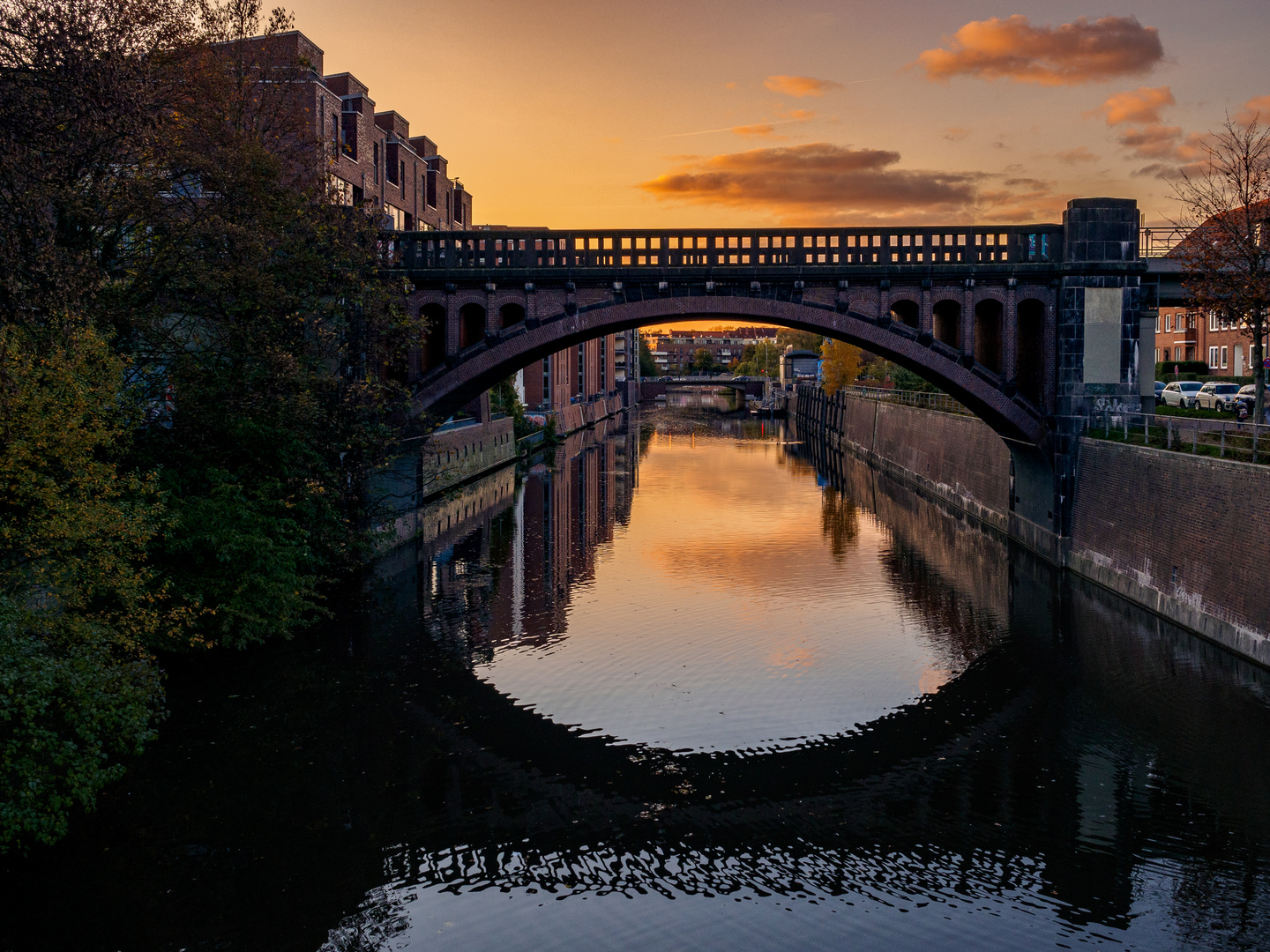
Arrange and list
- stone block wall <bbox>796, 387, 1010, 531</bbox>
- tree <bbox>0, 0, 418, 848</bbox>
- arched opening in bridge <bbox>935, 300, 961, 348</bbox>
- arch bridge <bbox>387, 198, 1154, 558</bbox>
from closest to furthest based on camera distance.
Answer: tree <bbox>0, 0, 418, 848</bbox>
arch bridge <bbox>387, 198, 1154, 558</bbox>
arched opening in bridge <bbox>935, 300, 961, 348</bbox>
stone block wall <bbox>796, 387, 1010, 531</bbox>

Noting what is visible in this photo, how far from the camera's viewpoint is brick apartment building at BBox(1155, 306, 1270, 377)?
7312cm

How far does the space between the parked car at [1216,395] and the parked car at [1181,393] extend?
1.91ft

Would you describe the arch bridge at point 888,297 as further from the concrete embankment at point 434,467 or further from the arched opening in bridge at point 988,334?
the concrete embankment at point 434,467

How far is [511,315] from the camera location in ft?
119

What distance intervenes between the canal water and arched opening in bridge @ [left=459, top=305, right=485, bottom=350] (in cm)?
1007

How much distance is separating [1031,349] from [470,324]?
19.5 m

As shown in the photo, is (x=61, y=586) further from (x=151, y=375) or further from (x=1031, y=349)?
(x=1031, y=349)

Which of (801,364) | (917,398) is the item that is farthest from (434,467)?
(801,364)

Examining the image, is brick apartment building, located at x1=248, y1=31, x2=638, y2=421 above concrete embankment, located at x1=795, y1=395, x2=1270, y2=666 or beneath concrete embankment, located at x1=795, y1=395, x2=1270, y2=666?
above

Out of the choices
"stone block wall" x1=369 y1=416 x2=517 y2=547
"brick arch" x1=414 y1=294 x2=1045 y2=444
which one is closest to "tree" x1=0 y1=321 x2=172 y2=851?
"stone block wall" x1=369 y1=416 x2=517 y2=547

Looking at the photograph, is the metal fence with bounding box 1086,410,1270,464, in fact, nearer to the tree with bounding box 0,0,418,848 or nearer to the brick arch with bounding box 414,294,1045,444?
the brick arch with bounding box 414,294,1045,444

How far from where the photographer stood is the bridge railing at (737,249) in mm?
32531

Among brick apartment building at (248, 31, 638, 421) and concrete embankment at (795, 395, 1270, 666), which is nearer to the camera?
concrete embankment at (795, 395, 1270, 666)

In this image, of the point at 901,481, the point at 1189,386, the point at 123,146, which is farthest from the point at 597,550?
the point at 1189,386
